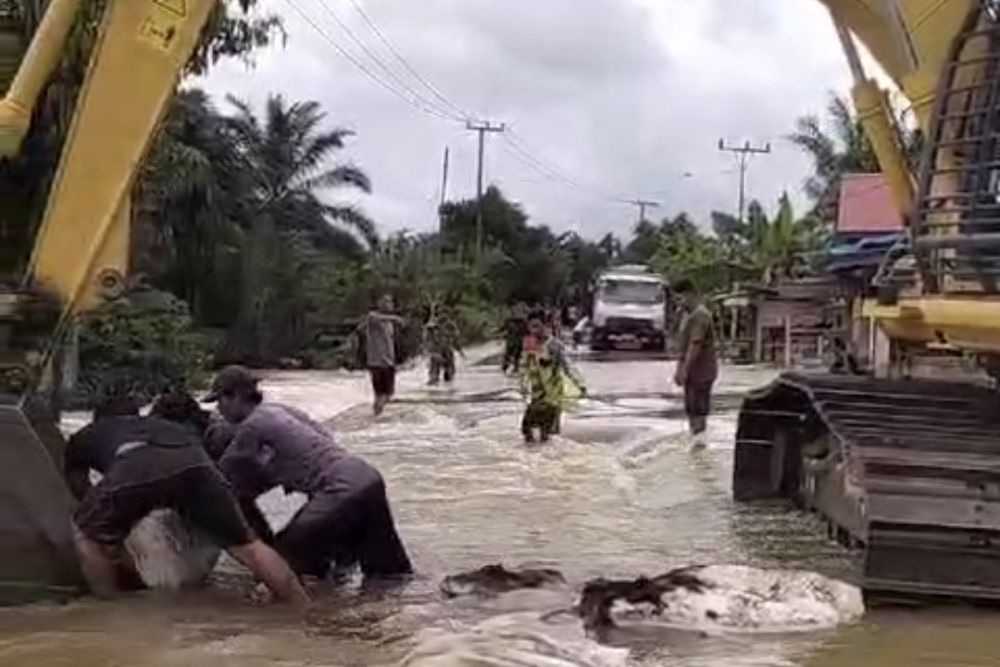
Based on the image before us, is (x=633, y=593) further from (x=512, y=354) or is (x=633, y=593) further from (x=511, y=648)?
(x=512, y=354)

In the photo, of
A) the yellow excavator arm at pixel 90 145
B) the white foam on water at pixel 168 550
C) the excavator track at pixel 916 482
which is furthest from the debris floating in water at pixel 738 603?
the yellow excavator arm at pixel 90 145

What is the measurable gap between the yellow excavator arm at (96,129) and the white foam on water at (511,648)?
8.77 feet

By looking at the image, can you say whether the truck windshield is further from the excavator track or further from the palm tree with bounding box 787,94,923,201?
the excavator track

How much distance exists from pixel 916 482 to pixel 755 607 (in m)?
0.90

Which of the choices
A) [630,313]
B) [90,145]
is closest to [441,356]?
[630,313]

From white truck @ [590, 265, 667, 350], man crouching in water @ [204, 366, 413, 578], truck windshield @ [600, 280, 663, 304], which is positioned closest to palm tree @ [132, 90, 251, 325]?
white truck @ [590, 265, 667, 350]

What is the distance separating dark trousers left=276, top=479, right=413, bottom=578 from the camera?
930 centimetres

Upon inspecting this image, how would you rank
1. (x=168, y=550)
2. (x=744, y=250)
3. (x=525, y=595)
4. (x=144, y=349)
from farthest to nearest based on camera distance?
(x=744, y=250)
(x=144, y=349)
(x=168, y=550)
(x=525, y=595)

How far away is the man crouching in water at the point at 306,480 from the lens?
30.5 feet

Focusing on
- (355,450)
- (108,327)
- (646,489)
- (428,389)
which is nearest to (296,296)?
(428,389)

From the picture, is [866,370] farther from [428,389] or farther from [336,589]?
[428,389]

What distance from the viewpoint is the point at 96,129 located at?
29.8ft

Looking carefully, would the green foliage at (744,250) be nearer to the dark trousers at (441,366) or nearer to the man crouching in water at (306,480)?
the dark trousers at (441,366)

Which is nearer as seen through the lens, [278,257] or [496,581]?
[496,581]
